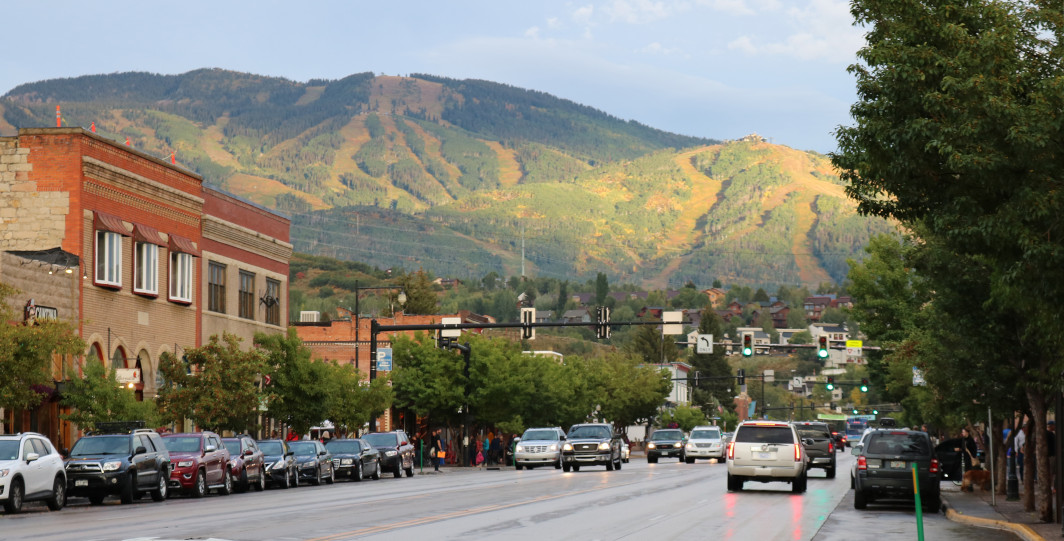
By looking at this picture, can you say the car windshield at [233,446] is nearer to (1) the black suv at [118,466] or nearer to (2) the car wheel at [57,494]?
(1) the black suv at [118,466]

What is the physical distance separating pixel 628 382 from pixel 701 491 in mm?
→ 78516

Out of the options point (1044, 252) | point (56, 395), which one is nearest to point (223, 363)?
point (56, 395)

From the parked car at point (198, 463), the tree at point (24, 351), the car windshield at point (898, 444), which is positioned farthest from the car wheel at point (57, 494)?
the car windshield at point (898, 444)

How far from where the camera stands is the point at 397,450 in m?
52.4

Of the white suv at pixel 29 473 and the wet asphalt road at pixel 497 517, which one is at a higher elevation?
the white suv at pixel 29 473

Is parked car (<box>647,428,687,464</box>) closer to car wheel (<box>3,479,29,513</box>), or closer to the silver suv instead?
the silver suv

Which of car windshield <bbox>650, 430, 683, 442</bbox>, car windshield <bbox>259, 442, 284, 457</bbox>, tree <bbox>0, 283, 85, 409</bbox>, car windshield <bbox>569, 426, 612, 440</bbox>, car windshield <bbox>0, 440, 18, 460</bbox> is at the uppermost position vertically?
tree <bbox>0, 283, 85, 409</bbox>

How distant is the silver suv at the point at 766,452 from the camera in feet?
114

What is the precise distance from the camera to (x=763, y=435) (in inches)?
1372

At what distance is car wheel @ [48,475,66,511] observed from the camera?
96.1 feet

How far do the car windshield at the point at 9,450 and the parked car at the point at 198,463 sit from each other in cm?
752

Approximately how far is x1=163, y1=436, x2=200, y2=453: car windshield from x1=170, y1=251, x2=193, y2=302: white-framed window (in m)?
15.5

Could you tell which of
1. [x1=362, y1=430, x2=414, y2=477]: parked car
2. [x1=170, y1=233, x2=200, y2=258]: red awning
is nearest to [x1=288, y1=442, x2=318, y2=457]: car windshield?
[x1=362, y1=430, x2=414, y2=477]: parked car

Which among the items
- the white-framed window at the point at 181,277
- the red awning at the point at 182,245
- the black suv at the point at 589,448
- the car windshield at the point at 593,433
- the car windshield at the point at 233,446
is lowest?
the black suv at the point at 589,448
